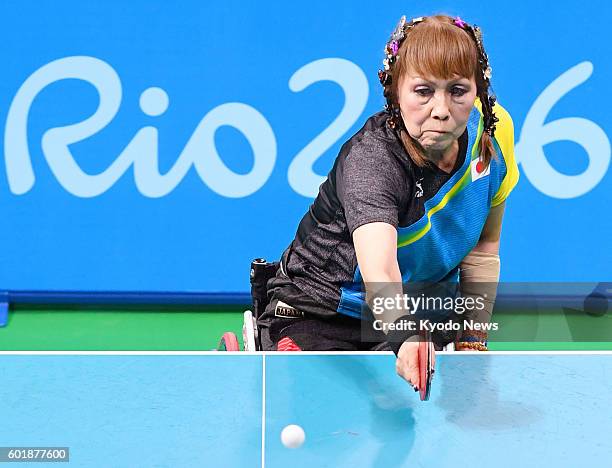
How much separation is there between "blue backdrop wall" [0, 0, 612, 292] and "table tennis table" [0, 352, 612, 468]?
1.99 meters

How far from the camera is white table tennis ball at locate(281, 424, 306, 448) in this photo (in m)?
2.42

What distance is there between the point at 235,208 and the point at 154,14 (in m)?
0.80

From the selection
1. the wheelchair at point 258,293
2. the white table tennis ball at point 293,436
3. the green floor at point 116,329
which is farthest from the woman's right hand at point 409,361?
the green floor at point 116,329

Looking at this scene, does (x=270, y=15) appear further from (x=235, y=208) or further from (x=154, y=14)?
(x=235, y=208)

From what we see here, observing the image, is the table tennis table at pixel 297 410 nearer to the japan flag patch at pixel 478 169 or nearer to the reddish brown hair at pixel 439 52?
the japan flag patch at pixel 478 169

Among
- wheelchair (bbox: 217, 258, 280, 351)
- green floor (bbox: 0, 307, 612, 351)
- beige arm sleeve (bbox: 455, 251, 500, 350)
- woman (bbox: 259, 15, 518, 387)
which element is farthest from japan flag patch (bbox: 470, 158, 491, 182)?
green floor (bbox: 0, 307, 612, 351)

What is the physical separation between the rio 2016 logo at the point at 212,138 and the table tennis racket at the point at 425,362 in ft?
6.92

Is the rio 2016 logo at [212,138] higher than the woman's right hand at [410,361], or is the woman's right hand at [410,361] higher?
the rio 2016 logo at [212,138]

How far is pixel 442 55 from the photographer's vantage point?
260 cm

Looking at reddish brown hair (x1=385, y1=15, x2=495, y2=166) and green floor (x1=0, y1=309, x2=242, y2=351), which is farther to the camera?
green floor (x1=0, y1=309, x2=242, y2=351)

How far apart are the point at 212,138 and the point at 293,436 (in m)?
2.16

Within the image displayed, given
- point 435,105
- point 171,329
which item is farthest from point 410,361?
point 171,329

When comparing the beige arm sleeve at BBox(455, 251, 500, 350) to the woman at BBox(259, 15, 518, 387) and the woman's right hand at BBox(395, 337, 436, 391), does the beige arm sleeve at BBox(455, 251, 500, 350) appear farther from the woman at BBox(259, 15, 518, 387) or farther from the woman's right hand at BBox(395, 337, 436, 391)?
the woman's right hand at BBox(395, 337, 436, 391)

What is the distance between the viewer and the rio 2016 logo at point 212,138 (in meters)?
4.39
